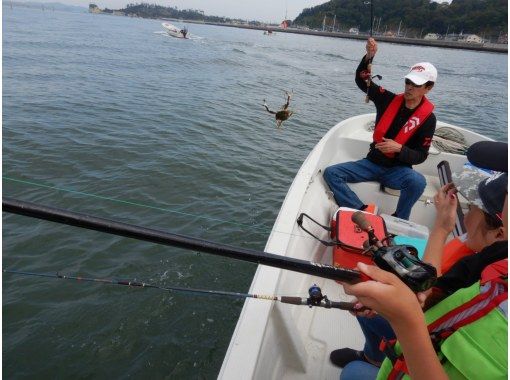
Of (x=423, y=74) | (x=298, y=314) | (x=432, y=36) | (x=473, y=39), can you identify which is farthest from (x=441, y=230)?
(x=432, y=36)

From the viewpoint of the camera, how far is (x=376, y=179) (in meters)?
4.99

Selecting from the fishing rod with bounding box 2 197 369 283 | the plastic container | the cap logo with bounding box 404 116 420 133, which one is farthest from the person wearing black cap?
the cap logo with bounding box 404 116 420 133

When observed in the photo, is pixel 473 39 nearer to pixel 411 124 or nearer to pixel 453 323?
pixel 411 124

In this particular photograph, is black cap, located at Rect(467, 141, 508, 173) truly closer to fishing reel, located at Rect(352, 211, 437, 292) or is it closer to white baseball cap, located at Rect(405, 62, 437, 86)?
fishing reel, located at Rect(352, 211, 437, 292)

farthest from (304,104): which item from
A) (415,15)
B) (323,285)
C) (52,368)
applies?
(415,15)

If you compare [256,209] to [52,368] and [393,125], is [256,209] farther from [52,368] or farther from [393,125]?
[52,368]

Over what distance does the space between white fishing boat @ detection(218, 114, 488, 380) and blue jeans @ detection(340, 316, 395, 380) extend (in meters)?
0.48

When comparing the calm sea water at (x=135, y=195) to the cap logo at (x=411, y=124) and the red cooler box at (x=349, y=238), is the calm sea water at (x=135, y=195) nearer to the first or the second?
the red cooler box at (x=349, y=238)

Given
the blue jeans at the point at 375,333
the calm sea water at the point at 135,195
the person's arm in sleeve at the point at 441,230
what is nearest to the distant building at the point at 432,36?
the calm sea water at the point at 135,195

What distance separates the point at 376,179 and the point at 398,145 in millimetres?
A: 621

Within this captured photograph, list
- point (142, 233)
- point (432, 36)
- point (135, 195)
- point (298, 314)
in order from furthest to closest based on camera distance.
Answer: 1. point (432, 36)
2. point (135, 195)
3. point (298, 314)
4. point (142, 233)

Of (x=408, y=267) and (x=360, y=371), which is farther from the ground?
(x=408, y=267)

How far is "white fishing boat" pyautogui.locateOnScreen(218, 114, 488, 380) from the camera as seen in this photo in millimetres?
2338

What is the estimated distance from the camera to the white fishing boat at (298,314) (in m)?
2.34
